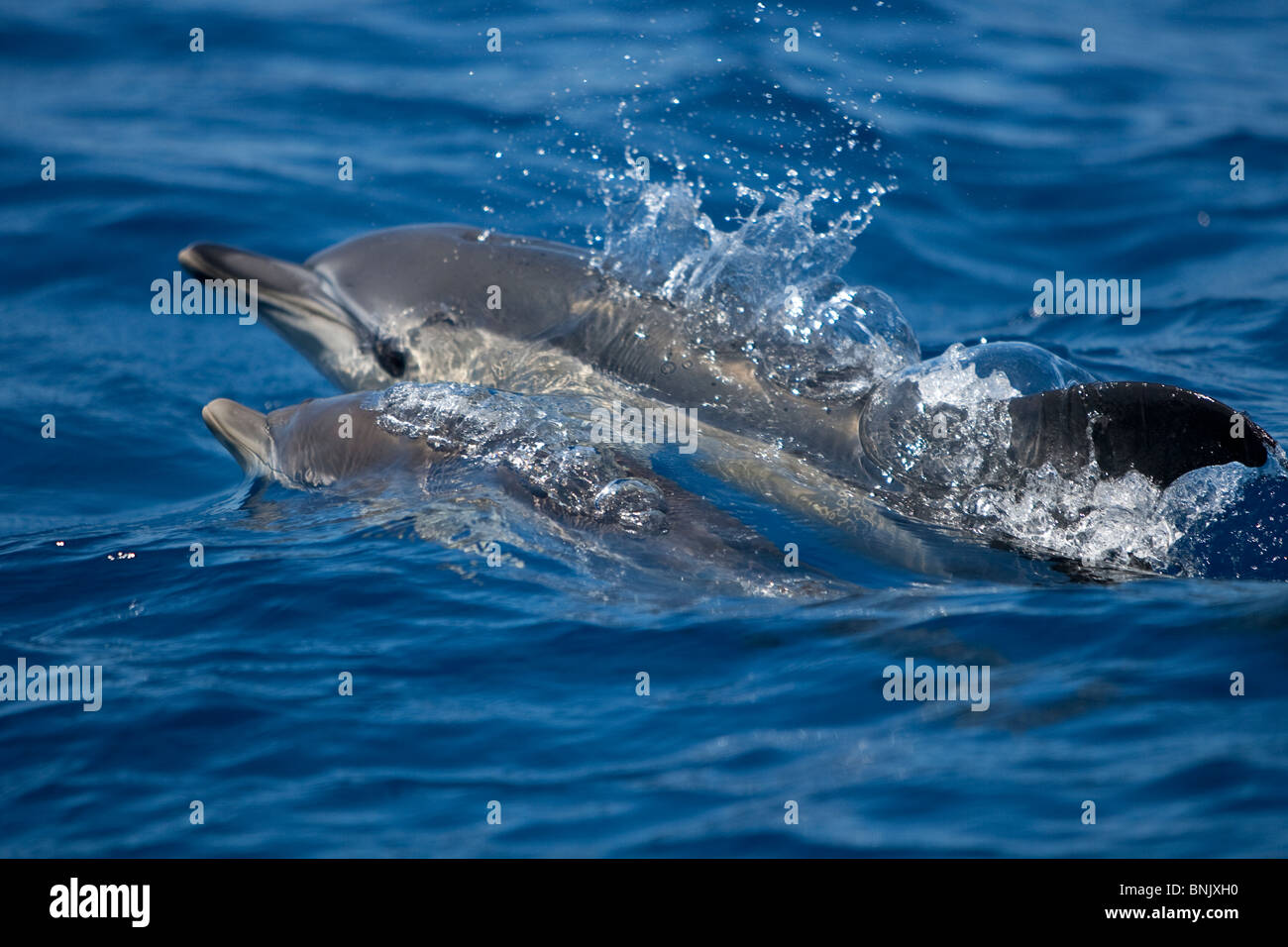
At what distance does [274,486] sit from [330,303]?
1.51 metres

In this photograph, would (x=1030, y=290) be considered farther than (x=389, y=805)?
Yes

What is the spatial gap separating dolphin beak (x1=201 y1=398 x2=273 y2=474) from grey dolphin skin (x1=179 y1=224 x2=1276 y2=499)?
1.16 meters

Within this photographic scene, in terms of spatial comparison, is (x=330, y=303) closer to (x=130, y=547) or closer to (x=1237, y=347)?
(x=130, y=547)

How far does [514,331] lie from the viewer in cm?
765

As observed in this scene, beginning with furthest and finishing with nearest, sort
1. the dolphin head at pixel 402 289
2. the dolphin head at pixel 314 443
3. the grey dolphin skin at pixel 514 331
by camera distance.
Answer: the dolphin head at pixel 402 289 → the grey dolphin skin at pixel 514 331 → the dolphin head at pixel 314 443

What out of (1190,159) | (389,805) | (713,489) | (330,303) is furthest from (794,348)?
(1190,159)

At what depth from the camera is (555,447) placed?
6340mm

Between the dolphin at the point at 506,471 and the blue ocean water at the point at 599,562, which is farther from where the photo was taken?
the dolphin at the point at 506,471

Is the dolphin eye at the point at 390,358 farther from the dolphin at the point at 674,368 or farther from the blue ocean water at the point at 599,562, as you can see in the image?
the blue ocean water at the point at 599,562

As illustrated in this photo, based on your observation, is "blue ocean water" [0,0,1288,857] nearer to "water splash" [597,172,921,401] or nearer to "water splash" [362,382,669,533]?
"water splash" [362,382,669,533]

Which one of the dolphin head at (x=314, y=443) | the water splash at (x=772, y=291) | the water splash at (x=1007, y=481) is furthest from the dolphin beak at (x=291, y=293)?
the water splash at (x=1007, y=481)

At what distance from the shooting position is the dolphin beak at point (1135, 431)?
538 cm

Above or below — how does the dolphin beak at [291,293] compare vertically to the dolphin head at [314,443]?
above

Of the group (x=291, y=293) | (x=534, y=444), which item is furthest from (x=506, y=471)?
(x=291, y=293)
